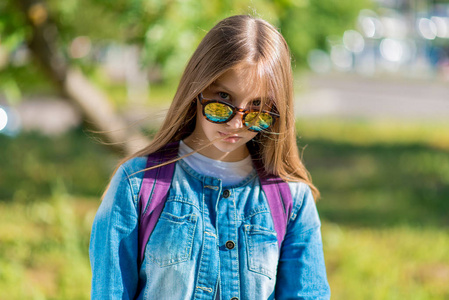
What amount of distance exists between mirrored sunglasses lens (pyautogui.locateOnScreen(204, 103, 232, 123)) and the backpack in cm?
19

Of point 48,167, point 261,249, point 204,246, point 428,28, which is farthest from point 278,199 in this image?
point 428,28

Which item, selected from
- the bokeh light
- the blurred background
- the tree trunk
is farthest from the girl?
the bokeh light

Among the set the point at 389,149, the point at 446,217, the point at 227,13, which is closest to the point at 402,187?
the point at 446,217

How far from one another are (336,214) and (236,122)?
4280 millimetres

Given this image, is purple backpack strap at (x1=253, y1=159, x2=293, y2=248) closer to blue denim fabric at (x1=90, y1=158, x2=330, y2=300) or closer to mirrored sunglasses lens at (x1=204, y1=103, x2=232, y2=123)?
blue denim fabric at (x1=90, y1=158, x2=330, y2=300)

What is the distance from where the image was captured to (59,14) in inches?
174

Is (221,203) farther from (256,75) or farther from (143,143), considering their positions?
(143,143)

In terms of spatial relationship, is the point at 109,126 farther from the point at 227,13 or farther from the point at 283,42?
the point at 283,42

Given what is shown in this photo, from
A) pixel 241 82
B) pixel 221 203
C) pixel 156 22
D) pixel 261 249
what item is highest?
pixel 156 22

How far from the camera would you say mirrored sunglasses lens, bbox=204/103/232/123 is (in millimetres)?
1413

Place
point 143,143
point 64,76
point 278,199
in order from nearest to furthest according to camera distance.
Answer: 1. point 278,199
2. point 143,143
3. point 64,76

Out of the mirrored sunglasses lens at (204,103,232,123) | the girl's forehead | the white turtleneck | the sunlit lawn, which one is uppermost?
the girl's forehead

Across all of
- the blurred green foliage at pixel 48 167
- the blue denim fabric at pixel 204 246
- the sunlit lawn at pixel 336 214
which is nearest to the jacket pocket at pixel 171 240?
the blue denim fabric at pixel 204 246

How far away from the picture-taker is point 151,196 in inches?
57.1
